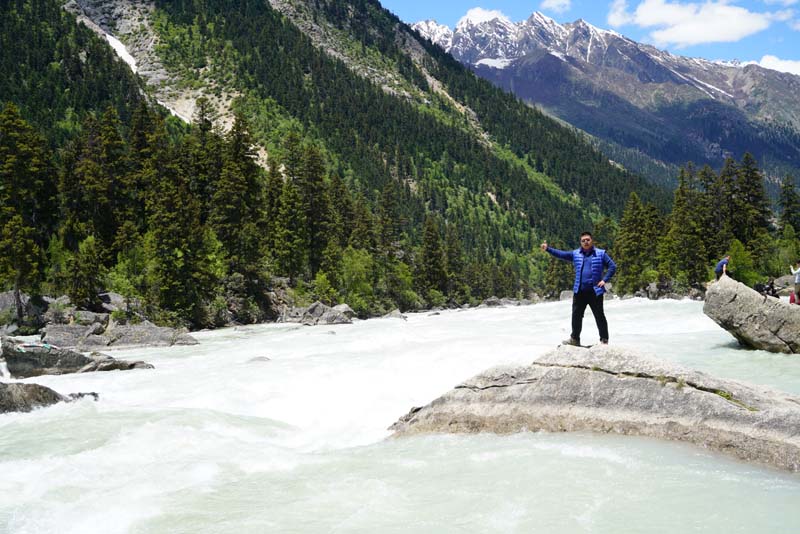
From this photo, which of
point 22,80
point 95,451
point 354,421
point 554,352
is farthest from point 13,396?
point 22,80

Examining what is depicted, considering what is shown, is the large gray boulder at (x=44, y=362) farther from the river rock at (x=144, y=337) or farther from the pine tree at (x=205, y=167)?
the pine tree at (x=205, y=167)

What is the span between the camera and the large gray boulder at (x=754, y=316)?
16781 mm

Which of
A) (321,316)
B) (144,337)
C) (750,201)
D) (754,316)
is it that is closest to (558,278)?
(750,201)

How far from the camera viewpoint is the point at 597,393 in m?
9.39

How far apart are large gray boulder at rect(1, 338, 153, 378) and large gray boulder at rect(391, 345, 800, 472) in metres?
12.9

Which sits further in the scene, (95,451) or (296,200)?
(296,200)

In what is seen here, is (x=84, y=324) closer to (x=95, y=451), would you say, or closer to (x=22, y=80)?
(x=95, y=451)

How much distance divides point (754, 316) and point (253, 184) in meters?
44.0

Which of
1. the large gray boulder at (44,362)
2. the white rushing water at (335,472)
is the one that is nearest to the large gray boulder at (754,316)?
the white rushing water at (335,472)

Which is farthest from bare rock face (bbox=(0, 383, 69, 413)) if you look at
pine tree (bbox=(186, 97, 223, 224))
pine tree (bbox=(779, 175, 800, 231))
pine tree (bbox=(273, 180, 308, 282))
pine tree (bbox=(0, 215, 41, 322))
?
pine tree (bbox=(779, 175, 800, 231))

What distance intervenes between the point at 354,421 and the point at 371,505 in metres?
4.93

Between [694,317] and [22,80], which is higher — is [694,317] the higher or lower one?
the lower one

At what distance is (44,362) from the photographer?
1798 cm

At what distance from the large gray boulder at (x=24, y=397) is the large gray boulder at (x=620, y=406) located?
828cm
